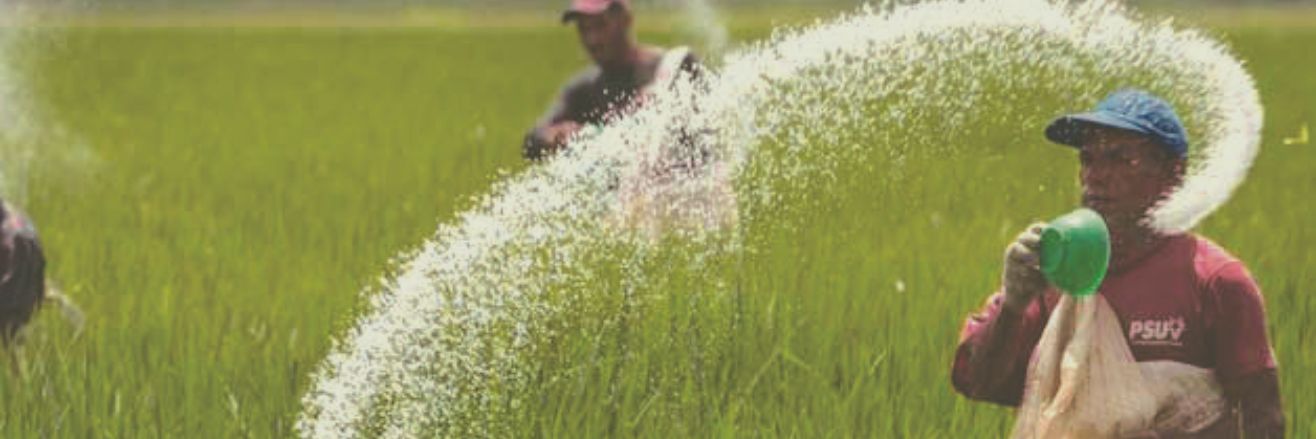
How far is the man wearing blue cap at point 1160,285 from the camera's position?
2160 millimetres

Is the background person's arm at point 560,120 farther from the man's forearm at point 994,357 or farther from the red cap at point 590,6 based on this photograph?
the man's forearm at point 994,357

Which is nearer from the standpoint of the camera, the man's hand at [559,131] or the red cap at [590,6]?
the man's hand at [559,131]

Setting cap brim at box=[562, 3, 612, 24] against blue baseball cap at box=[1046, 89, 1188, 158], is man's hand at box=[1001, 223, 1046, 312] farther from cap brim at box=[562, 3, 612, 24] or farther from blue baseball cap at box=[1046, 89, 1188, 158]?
cap brim at box=[562, 3, 612, 24]

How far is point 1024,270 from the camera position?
211 centimetres

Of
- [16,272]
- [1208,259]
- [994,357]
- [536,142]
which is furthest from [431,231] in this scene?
[1208,259]

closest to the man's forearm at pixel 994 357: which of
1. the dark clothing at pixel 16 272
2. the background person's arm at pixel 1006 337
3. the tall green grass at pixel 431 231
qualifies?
the background person's arm at pixel 1006 337

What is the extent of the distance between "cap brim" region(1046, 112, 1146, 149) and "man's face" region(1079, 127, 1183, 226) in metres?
0.01

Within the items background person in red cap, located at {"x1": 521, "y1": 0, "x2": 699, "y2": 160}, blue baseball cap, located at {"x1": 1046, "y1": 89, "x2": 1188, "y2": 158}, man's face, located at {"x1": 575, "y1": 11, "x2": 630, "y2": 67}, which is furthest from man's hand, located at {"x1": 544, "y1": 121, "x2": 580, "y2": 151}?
blue baseball cap, located at {"x1": 1046, "y1": 89, "x2": 1188, "y2": 158}

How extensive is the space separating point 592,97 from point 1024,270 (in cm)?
301

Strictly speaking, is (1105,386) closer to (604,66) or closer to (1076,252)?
(1076,252)

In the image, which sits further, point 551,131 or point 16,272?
point 551,131

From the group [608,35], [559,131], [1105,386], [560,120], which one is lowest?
[1105,386]

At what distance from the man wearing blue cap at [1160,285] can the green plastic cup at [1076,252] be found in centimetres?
5

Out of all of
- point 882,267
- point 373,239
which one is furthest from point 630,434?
point 373,239
